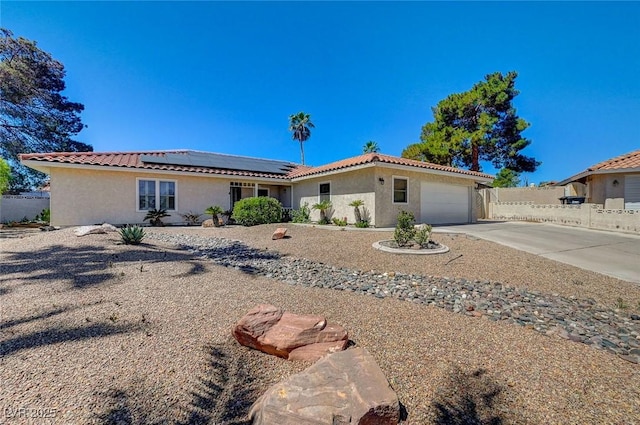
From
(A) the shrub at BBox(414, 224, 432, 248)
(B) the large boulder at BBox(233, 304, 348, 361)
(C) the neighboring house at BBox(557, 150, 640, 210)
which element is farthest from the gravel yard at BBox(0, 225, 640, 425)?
(C) the neighboring house at BBox(557, 150, 640, 210)

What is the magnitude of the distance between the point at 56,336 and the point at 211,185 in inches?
A: 550

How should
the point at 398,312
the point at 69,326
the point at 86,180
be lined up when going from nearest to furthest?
the point at 69,326
the point at 398,312
the point at 86,180

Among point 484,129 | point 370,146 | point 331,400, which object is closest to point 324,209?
point 331,400

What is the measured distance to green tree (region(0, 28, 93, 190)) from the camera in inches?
778

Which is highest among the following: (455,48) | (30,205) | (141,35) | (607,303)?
(455,48)

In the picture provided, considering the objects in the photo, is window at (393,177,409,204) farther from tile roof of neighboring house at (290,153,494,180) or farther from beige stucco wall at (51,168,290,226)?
beige stucco wall at (51,168,290,226)

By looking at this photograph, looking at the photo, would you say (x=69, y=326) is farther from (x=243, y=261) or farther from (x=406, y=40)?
(x=406, y=40)

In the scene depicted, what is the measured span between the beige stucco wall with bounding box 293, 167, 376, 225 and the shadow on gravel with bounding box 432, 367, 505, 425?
10255 mm

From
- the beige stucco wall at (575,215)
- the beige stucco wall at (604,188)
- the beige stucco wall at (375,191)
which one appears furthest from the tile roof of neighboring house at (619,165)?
the beige stucco wall at (375,191)

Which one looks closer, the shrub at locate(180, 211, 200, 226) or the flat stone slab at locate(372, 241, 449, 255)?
the flat stone slab at locate(372, 241, 449, 255)

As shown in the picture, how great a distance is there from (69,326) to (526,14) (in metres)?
16.3

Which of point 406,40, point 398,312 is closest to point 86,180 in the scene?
point 398,312

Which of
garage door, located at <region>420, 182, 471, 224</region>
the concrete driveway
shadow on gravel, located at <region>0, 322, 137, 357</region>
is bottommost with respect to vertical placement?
shadow on gravel, located at <region>0, 322, 137, 357</region>

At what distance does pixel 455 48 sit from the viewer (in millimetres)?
14711
